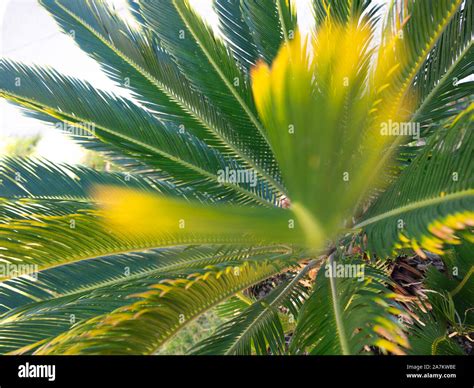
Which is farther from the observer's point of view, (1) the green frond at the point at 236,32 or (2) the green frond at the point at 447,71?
(1) the green frond at the point at 236,32

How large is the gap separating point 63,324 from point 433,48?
6.02 feet

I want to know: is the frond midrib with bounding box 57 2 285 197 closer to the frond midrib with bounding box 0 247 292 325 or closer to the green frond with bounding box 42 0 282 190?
the green frond with bounding box 42 0 282 190

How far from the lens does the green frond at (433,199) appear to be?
4.02 ft

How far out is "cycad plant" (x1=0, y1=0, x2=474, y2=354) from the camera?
1.43m

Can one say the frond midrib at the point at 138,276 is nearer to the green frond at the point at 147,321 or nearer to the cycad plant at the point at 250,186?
the cycad plant at the point at 250,186

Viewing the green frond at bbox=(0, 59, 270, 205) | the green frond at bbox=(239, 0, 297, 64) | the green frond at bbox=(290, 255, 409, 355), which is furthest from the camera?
the green frond at bbox=(239, 0, 297, 64)

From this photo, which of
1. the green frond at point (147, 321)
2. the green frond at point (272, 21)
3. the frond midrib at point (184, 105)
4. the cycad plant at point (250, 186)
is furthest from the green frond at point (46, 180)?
the green frond at point (272, 21)

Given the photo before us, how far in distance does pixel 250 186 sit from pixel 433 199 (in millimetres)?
1047

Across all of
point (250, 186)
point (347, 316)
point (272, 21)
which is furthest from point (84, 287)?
point (272, 21)

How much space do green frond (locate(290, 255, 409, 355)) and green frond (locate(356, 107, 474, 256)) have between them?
0.51ft

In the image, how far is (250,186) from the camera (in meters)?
2.30

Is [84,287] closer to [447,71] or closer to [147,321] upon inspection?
[147,321]

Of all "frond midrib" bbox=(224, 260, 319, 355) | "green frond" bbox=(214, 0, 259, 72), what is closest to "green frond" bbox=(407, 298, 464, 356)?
"frond midrib" bbox=(224, 260, 319, 355)
